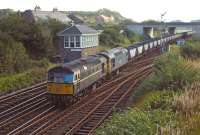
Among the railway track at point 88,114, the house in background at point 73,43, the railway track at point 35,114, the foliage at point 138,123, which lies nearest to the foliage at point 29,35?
the house in background at point 73,43

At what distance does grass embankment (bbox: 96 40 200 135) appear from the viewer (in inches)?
614

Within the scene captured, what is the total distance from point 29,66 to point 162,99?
2445cm

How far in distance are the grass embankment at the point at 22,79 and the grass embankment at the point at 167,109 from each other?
450 inches

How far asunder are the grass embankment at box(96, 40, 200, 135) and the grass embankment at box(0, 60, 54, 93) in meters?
11.4

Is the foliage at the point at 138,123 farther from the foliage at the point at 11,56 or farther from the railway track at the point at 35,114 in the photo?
the foliage at the point at 11,56

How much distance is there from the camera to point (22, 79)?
38.3m

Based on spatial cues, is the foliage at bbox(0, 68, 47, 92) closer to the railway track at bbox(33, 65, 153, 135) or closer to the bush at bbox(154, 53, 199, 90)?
the railway track at bbox(33, 65, 153, 135)

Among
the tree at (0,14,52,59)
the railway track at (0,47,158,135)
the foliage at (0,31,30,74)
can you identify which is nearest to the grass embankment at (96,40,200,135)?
the railway track at (0,47,158,135)

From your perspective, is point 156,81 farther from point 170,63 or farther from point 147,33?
point 147,33

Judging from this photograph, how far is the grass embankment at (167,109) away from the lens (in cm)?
1559

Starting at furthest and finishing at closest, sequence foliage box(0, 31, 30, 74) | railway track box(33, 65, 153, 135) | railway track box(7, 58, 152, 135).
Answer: foliage box(0, 31, 30, 74) < railway track box(33, 65, 153, 135) < railway track box(7, 58, 152, 135)

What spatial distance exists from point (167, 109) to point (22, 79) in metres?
→ 20.8

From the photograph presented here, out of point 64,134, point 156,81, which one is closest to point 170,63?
point 156,81

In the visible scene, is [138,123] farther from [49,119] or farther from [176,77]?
[176,77]
